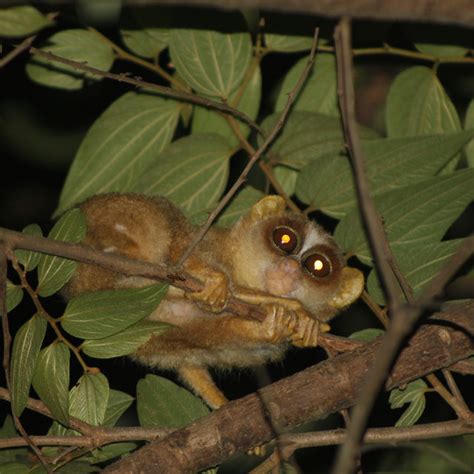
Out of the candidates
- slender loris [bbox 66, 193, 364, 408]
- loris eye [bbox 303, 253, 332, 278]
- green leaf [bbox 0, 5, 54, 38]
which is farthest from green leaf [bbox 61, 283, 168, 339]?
loris eye [bbox 303, 253, 332, 278]

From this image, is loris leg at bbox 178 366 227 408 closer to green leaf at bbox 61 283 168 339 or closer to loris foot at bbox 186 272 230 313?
loris foot at bbox 186 272 230 313

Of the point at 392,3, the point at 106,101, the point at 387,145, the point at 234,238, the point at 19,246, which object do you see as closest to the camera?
the point at 392,3

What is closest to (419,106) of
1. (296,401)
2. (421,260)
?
(421,260)

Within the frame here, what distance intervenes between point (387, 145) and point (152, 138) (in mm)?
1171

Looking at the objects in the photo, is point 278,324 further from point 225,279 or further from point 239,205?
point 239,205

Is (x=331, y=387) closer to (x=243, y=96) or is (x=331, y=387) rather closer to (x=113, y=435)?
(x=113, y=435)

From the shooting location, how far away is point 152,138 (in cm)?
430

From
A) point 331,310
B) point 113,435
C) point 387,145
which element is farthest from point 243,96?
point 113,435

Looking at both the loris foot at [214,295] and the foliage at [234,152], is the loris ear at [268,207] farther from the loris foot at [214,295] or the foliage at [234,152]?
the loris foot at [214,295]

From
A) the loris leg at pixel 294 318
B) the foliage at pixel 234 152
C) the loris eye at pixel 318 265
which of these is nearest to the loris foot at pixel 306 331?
the loris leg at pixel 294 318

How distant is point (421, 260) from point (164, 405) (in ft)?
4.33

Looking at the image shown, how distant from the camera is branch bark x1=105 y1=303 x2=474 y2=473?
10.9 ft

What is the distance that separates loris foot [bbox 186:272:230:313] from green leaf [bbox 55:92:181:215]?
0.93m

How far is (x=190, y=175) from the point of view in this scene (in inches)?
167
